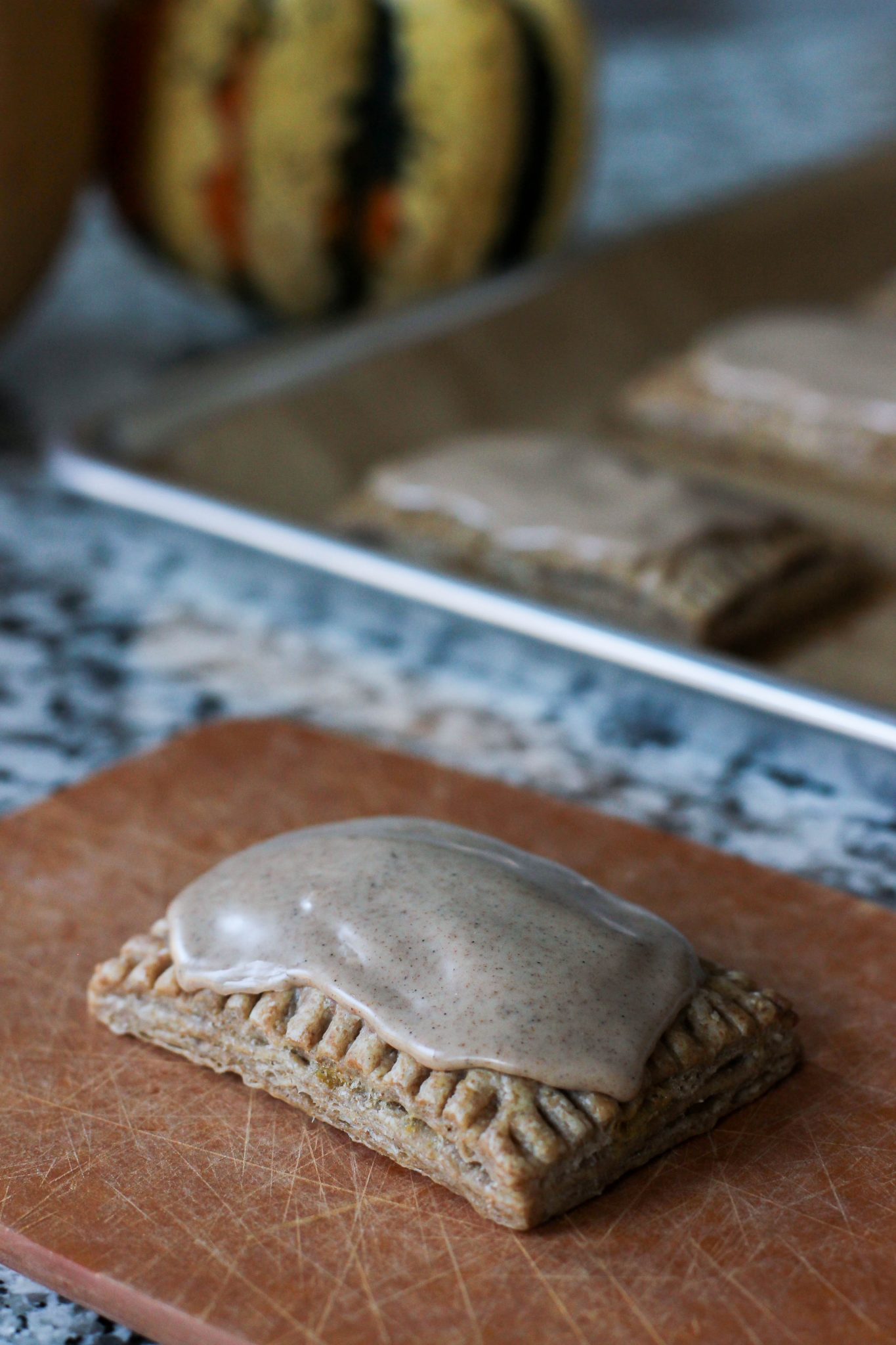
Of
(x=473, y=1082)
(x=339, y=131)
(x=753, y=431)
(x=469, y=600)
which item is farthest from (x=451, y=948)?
(x=339, y=131)

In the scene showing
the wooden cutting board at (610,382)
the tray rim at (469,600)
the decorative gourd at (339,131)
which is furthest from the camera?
the decorative gourd at (339,131)

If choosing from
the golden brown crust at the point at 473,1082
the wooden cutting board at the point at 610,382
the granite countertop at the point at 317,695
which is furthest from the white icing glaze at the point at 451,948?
the wooden cutting board at the point at 610,382

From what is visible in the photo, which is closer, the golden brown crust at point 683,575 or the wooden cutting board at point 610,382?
the golden brown crust at point 683,575

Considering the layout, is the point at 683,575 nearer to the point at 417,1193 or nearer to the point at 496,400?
the point at 496,400

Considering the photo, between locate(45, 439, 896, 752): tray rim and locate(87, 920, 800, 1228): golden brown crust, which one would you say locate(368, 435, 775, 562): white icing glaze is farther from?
locate(87, 920, 800, 1228): golden brown crust

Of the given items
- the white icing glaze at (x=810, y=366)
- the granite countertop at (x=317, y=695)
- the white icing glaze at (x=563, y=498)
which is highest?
the white icing glaze at (x=810, y=366)

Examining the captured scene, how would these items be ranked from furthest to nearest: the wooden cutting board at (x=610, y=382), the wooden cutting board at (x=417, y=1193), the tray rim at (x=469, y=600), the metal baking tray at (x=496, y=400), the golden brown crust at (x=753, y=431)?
the golden brown crust at (x=753, y=431) < the wooden cutting board at (x=610, y=382) < the metal baking tray at (x=496, y=400) < the tray rim at (x=469, y=600) < the wooden cutting board at (x=417, y=1193)

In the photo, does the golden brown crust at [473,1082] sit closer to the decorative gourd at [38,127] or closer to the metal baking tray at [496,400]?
the metal baking tray at [496,400]
